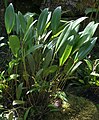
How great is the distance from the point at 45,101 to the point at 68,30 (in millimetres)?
375

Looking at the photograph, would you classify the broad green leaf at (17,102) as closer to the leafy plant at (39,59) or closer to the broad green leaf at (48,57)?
the leafy plant at (39,59)

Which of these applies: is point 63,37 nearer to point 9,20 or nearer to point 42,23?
point 42,23

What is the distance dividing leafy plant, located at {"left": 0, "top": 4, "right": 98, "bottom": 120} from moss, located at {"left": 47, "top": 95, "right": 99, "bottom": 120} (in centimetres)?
7

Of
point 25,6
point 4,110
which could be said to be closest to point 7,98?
point 4,110

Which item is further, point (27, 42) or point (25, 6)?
point (25, 6)

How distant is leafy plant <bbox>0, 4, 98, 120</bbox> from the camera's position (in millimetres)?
1377

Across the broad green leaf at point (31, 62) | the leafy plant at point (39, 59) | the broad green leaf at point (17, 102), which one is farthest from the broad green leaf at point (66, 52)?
the broad green leaf at point (17, 102)

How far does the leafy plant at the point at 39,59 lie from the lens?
138 centimetres

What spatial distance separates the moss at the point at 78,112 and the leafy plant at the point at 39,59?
72mm

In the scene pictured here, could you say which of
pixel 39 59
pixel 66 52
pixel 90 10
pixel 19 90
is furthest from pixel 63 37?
pixel 90 10

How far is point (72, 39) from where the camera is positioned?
135 cm

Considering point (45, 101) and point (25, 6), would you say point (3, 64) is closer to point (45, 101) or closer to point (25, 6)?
point (45, 101)

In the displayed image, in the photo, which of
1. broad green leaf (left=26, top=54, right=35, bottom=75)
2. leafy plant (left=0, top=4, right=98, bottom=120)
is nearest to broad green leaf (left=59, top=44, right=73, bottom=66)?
leafy plant (left=0, top=4, right=98, bottom=120)

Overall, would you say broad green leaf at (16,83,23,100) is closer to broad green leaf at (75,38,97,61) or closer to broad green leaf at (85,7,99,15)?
broad green leaf at (75,38,97,61)
